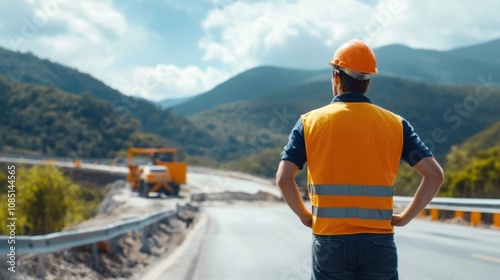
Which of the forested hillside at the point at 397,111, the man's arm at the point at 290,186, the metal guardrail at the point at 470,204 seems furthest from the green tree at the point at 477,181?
the forested hillside at the point at 397,111

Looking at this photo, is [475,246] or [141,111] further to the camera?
[141,111]

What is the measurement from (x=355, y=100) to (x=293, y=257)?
739cm

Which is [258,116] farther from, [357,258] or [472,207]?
[357,258]

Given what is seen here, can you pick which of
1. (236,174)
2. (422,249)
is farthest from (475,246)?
(236,174)

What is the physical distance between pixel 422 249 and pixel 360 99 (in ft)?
28.2

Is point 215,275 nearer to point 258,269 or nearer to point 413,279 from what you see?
point 258,269

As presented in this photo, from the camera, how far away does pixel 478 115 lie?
400 feet

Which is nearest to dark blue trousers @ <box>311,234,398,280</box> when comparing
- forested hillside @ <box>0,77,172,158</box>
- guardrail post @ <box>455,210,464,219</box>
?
guardrail post @ <box>455,210,464,219</box>

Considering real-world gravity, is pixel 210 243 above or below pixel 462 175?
below

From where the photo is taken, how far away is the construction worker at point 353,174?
122 inches

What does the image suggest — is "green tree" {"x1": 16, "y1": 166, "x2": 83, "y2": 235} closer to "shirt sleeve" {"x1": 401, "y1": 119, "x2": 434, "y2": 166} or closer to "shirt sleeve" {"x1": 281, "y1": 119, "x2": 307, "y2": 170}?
"shirt sleeve" {"x1": 281, "y1": 119, "x2": 307, "y2": 170}

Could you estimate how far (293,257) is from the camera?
10.4 m

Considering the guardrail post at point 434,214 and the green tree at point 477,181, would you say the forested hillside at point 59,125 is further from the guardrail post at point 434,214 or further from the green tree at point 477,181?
the guardrail post at point 434,214

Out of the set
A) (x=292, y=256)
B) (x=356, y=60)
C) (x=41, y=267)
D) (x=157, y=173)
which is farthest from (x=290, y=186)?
(x=157, y=173)
